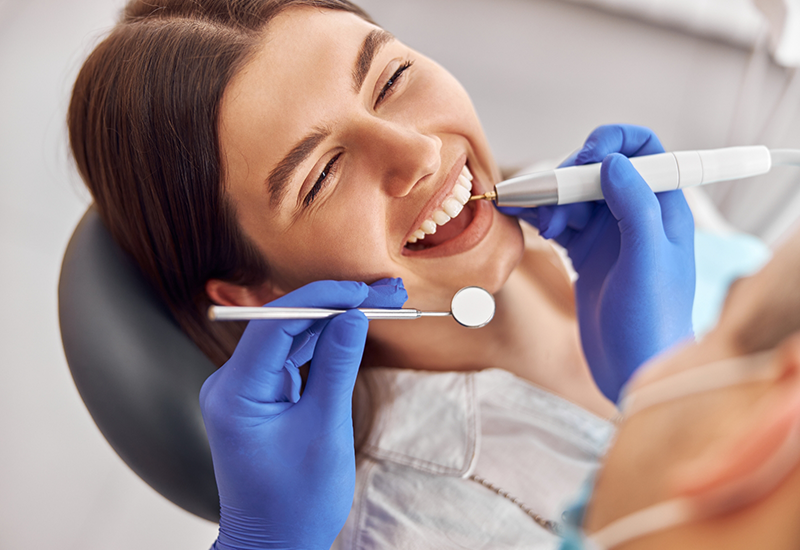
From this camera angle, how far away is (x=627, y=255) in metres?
0.77

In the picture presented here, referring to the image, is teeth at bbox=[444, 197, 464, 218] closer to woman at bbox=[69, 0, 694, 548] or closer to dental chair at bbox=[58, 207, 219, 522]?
woman at bbox=[69, 0, 694, 548]

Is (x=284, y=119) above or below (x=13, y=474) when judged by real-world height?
above

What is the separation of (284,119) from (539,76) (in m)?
1.17

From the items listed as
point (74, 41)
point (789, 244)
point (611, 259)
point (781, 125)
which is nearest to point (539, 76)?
point (781, 125)

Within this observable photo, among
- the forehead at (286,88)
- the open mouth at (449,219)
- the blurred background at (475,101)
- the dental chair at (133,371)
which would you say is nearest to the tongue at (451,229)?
the open mouth at (449,219)

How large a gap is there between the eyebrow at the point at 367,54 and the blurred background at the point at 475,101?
50 centimetres

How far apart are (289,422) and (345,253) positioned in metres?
0.25

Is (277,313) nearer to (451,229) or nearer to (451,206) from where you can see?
(451,206)

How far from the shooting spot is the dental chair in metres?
0.87

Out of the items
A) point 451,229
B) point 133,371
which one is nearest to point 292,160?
point 451,229

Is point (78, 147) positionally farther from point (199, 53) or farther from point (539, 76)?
point (539, 76)

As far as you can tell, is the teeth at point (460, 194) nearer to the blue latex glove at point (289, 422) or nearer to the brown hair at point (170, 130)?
the blue latex glove at point (289, 422)

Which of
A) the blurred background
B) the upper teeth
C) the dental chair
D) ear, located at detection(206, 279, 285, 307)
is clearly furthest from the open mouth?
the blurred background

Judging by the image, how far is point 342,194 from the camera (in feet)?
2.53
